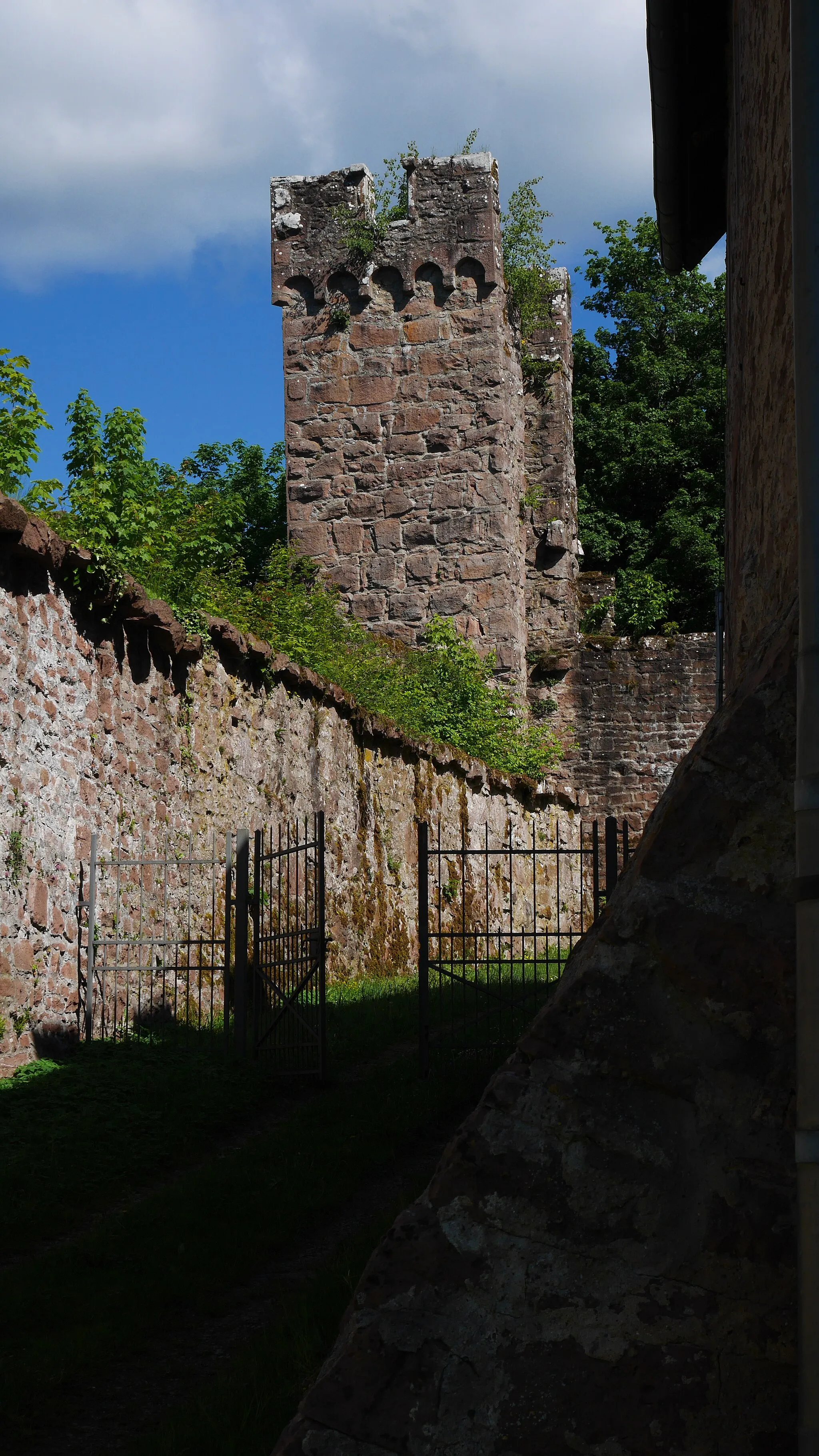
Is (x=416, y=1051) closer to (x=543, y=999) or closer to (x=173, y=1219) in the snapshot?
(x=543, y=999)

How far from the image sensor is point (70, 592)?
895 cm

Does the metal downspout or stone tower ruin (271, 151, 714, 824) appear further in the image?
stone tower ruin (271, 151, 714, 824)

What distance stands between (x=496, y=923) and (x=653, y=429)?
15049 millimetres

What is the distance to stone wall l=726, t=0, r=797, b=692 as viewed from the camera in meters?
3.49

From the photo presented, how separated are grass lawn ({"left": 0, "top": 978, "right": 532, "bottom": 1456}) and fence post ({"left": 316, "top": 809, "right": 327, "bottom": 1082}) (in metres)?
0.23

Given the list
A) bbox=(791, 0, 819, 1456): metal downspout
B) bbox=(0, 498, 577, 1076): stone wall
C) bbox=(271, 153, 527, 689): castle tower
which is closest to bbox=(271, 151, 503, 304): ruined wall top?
bbox=(271, 153, 527, 689): castle tower

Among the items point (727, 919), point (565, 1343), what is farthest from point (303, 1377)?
point (727, 919)

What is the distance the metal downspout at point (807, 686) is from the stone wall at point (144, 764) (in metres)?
6.22

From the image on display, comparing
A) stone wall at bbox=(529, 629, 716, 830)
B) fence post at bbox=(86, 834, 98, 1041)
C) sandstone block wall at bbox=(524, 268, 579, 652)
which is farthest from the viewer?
sandstone block wall at bbox=(524, 268, 579, 652)

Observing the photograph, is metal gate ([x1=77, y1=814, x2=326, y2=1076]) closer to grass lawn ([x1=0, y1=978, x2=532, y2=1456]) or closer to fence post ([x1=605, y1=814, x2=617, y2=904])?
grass lawn ([x1=0, y1=978, x2=532, y2=1456])

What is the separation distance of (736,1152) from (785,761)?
2.43 ft

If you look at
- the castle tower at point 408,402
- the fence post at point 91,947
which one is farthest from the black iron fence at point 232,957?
the castle tower at point 408,402

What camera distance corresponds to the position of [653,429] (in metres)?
28.3

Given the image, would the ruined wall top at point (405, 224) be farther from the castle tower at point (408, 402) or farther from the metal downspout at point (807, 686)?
the metal downspout at point (807, 686)
